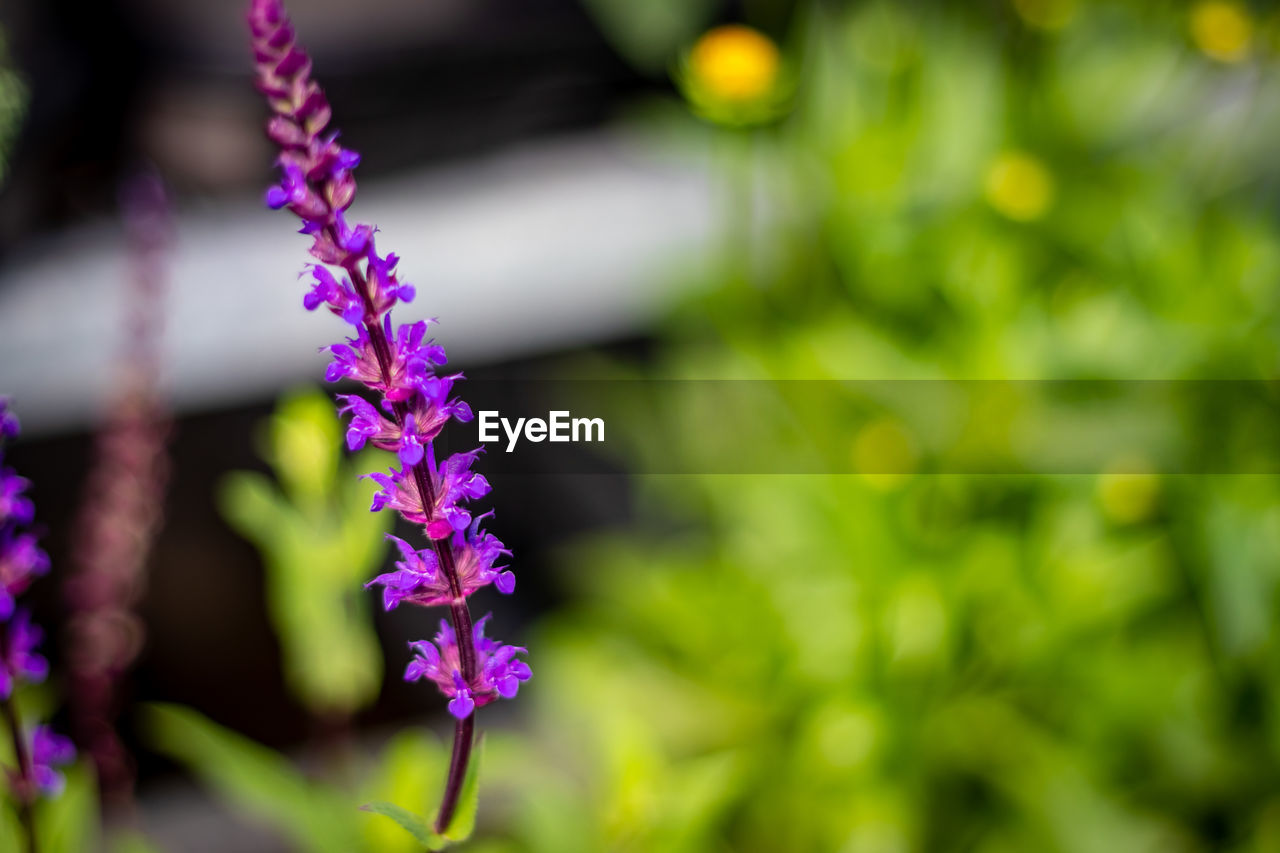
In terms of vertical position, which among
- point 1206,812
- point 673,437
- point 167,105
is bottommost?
point 1206,812

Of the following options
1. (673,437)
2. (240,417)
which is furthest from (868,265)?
(240,417)

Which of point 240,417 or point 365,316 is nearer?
point 365,316

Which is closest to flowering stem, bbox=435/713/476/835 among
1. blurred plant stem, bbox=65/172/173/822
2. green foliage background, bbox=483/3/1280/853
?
blurred plant stem, bbox=65/172/173/822

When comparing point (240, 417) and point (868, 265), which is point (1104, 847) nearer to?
point (868, 265)

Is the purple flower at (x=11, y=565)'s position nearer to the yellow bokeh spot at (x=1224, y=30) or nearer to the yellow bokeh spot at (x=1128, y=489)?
the yellow bokeh spot at (x=1128, y=489)

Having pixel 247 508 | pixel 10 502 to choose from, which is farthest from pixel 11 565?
pixel 247 508

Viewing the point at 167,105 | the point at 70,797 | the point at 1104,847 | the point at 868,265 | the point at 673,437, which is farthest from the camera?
the point at 167,105

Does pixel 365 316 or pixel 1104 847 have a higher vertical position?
pixel 365 316
